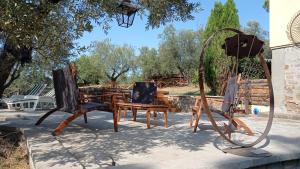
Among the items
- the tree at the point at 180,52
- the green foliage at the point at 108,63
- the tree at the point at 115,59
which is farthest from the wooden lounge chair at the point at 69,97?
the tree at the point at 115,59

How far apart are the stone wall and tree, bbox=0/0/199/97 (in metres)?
3.24

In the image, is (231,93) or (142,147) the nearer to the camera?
(142,147)

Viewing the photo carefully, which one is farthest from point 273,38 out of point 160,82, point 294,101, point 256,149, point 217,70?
point 160,82

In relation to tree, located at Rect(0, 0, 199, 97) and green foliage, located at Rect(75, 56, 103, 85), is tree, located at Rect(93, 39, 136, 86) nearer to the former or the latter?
green foliage, located at Rect(75, 56, 103, 85)

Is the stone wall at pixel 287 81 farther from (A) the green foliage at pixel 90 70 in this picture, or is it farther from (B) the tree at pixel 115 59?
(B) the tree at pixel 115 59

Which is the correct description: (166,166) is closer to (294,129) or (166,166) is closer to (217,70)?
(294,129)

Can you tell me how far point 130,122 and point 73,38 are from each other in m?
2.38

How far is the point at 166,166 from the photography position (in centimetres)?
379

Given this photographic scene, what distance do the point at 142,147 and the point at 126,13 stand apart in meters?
2.06

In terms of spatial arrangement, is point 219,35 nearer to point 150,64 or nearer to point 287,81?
point 287,81

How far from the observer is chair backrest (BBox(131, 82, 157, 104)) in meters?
7.52

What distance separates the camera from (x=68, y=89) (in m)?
5.92

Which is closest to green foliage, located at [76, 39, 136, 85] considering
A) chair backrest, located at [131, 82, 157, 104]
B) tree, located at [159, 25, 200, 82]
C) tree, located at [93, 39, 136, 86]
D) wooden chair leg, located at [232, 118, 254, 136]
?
tree, located at [93, 39, 136, 86]

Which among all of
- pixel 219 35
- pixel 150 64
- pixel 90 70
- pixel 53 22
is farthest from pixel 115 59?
pixel 53 22
